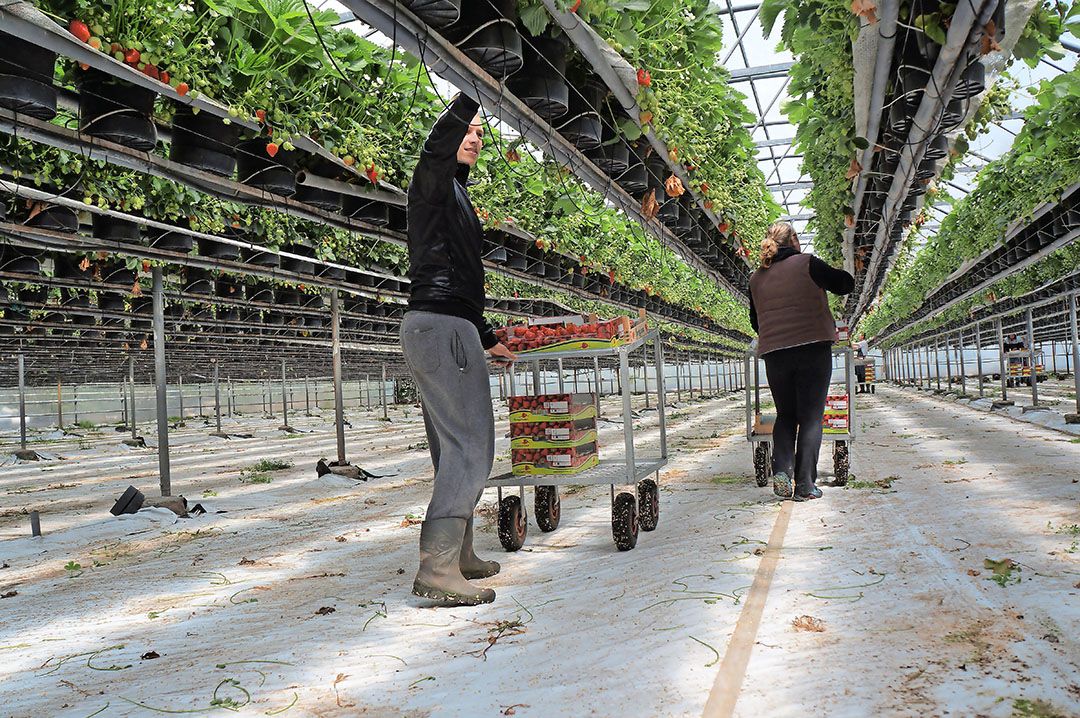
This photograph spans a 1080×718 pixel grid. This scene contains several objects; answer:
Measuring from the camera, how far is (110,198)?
6.40 m

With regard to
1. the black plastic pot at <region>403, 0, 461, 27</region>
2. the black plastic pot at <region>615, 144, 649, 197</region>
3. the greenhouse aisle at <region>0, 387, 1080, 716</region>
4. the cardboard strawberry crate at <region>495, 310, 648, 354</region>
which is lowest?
the greenhouse aisle at <region>0, 387, 1080, 716</region>

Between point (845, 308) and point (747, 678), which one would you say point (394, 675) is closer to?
point (747, 678)

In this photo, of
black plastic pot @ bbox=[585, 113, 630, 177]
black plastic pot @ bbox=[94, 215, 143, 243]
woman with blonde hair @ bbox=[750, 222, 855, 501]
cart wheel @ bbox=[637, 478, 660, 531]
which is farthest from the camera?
black plastic pot @ bbox=[94, 215, 143, 243]

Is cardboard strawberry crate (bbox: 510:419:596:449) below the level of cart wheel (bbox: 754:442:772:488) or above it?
above

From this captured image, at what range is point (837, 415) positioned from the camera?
22.0 ft

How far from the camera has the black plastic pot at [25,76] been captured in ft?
12.4

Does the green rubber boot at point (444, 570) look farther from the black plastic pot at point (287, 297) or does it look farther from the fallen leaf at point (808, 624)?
the black plastic pot at point (287, 297)

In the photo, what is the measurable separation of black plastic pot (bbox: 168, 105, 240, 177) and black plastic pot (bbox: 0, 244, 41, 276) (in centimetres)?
472

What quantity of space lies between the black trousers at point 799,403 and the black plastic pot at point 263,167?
373cm

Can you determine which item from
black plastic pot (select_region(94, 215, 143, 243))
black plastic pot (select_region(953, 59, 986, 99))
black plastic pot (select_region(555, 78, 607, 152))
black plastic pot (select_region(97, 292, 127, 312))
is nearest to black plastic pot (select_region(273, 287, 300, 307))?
black plastic pot (select_region(97, 292, 127, 312))

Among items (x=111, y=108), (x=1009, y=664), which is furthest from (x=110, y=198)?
(x=1009, y=664)

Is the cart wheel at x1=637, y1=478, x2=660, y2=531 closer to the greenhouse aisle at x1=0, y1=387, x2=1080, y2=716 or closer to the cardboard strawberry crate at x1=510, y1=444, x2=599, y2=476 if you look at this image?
the greenhouse aisle at x1=0, y1=387, x2=1080, y2=716

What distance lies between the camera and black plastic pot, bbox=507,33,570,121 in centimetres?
445

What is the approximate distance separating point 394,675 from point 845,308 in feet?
65.6
